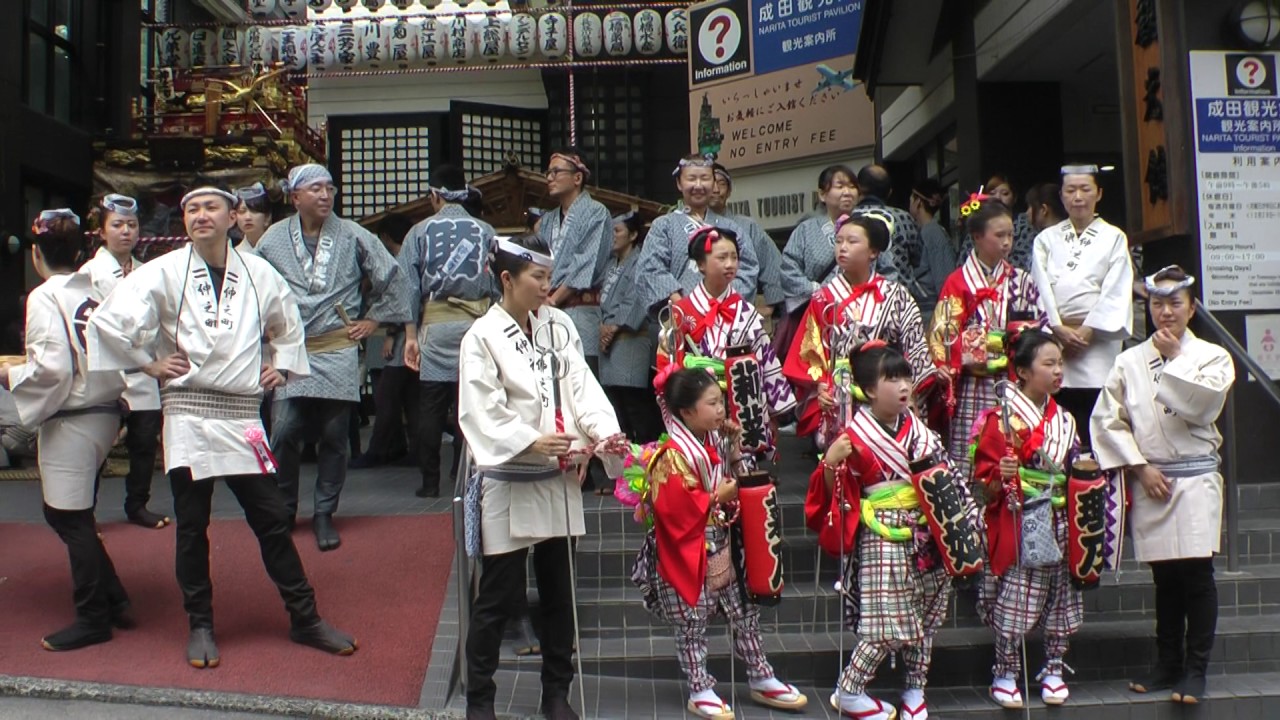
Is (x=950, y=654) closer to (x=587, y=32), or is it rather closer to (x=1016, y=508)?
(x=1016, y=508)

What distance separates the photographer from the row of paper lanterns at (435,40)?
13547mm

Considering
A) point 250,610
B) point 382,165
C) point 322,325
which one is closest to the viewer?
point 250,610

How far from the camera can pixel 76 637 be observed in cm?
520

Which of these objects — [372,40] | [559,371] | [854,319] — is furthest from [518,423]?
[372,40]

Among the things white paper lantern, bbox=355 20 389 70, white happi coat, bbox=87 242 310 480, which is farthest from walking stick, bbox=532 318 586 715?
white paper lantern, bbox=355 20 389 70

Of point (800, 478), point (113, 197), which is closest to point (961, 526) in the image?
point (800, 478)

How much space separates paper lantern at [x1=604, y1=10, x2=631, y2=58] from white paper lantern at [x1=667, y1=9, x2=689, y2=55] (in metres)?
0.48

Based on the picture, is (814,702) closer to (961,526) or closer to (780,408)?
(961,526)

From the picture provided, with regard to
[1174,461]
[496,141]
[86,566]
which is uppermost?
[496,141]

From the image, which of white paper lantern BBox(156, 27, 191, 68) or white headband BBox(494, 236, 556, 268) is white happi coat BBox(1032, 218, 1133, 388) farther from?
white paper lantern BBox(156, 27, 191, 68)

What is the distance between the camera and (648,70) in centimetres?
1448

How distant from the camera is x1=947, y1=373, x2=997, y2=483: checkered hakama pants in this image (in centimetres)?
590

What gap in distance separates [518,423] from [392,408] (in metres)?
4.64

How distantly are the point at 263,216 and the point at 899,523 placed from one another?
4.67 metres
